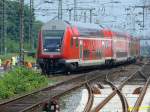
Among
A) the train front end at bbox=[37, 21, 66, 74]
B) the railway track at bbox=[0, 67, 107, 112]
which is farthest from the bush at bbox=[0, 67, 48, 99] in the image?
the train front end at bbox=[37, 21, 66, 74]

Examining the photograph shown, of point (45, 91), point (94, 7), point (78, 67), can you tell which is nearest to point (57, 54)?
point (78, 67)

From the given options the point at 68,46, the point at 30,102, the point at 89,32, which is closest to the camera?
the point at 30,102

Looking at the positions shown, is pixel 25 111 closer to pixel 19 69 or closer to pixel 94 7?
pixel 19 69

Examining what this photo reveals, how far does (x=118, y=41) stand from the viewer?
177ft

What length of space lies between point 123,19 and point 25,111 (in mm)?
83919

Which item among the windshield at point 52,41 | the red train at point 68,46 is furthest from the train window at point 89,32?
the windshield at point 52,41

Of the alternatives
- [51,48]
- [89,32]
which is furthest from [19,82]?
[89,32]

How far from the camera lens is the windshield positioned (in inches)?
1412

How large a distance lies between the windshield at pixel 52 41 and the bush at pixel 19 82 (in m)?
6.71

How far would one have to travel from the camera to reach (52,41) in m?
35.9

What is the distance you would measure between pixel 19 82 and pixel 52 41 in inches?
410

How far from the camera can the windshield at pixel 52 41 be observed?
118ft

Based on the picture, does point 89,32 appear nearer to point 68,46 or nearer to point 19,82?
point 68,46

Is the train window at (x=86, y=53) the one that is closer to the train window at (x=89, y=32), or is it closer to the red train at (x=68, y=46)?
the red train at (x=68, y=46)
